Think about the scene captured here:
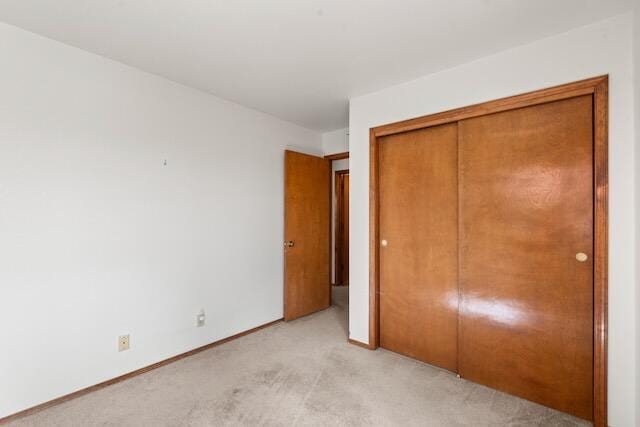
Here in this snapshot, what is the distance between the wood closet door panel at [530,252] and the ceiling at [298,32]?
0.54 metres

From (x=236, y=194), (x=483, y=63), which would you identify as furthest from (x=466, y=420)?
(x=236, y=194)

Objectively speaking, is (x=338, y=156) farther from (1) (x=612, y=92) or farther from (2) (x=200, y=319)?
(1) (x=612, y=92)

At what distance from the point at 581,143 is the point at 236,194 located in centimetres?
282

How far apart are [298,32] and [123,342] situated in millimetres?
2560

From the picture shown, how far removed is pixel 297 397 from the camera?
6.85 feet

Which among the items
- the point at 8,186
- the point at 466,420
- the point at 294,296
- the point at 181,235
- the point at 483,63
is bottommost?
the point at 466,420

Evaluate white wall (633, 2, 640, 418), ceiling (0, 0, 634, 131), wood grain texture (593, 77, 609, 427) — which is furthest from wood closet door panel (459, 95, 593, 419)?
ceiling (0, 0, 634, 131)

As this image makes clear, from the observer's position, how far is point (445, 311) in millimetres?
2486

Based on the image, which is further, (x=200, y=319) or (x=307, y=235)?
(x=307, y=235)

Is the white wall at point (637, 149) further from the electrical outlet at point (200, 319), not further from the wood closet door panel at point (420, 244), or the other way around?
the electrical outlet at point (200, 319)

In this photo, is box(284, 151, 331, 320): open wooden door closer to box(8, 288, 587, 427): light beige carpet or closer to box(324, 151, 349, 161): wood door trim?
box(324, 151, 349, 161): wood door trim

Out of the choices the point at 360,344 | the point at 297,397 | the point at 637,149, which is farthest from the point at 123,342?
the point at 637,149

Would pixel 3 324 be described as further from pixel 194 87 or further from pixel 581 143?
pixel 581 143

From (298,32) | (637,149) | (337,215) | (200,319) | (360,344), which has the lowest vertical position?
(360,344)
